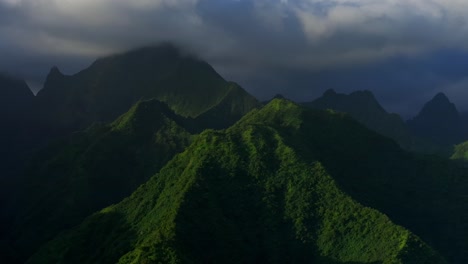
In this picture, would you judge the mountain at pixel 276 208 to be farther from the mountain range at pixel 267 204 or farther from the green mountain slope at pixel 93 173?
the green mountain slope at pixel 93 173

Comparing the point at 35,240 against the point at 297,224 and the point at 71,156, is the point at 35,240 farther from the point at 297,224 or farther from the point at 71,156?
the point at 297,224

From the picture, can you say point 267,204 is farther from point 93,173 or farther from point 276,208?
point 93,173

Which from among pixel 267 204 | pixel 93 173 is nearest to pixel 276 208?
pixel 267 204

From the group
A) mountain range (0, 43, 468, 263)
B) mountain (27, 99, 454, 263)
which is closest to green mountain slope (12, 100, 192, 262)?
mountain range (0, 43, 468, 263)

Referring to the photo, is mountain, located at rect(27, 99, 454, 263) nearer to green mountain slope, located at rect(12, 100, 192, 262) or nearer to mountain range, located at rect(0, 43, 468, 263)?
mountain range, located at rect(0, 43, 468, 263)

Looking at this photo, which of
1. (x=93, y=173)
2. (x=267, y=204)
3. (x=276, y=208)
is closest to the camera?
(x=276, y=208)

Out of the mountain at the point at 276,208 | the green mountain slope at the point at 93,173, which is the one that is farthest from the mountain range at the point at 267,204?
the green mountain slope at the point at 93,173
